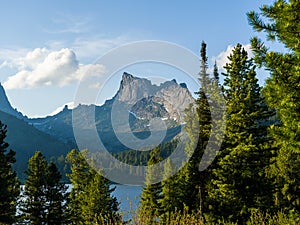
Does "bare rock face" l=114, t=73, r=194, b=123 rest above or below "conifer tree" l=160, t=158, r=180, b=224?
above

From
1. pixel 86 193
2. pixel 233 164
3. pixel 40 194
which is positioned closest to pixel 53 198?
pixel 40 194

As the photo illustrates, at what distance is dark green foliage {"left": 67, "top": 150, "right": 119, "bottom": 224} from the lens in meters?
37.8

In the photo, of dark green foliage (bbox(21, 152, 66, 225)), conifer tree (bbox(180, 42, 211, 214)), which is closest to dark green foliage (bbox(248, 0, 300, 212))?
conifer tree (bbox(180, 42, 211, 214))

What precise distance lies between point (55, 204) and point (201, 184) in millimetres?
14432

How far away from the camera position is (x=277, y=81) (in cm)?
1066

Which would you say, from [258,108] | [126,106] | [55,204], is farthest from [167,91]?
[55,204]

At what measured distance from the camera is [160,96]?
32.6m

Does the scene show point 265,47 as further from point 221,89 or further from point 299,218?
point 221,89

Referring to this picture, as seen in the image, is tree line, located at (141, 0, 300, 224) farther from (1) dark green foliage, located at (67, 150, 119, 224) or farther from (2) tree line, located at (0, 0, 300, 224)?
(1) dark green foliage, located at (67, 150, 119, 224)

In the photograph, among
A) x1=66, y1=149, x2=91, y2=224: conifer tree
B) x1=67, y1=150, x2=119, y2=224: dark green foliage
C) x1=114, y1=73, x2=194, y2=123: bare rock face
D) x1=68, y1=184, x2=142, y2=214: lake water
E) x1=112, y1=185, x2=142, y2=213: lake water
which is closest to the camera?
x1=68, y1=184, x2=142, y2=214: lake water

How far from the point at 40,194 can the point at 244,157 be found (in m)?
19.5

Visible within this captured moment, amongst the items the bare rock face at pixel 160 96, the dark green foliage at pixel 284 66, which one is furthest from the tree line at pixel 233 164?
the bare rock face at pixel 160 96

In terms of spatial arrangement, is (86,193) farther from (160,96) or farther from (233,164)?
(233,164)

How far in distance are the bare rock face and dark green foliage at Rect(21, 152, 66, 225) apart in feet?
32.6
